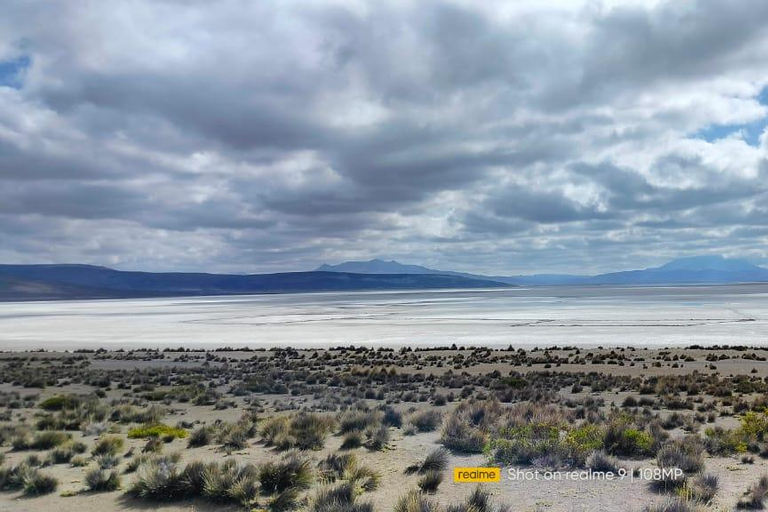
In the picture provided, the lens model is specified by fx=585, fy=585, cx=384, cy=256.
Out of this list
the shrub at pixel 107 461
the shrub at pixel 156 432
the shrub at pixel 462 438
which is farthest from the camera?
the shrub at pixel 156 432

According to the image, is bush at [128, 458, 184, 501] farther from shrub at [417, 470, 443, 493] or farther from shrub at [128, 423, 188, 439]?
shrub at [128, 423, 188, 439]

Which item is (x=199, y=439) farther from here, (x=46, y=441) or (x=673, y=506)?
(x=673, y=506)

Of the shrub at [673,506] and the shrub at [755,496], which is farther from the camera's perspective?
the shrub at [755,496]

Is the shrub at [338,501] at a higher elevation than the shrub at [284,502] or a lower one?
higher

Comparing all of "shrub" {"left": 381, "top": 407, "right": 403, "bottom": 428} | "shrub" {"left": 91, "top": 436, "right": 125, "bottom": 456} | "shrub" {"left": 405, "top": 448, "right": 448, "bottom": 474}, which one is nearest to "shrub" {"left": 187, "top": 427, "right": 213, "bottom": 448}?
"shrub" {"left": 91, "top": 436, "right": 125, "bottom": 456}

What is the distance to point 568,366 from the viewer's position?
30266 millimetres

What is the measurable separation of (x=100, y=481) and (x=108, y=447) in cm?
249

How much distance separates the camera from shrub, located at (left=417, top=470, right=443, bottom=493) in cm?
863

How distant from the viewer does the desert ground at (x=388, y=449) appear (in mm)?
8172

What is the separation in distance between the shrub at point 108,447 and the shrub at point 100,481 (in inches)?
73.9

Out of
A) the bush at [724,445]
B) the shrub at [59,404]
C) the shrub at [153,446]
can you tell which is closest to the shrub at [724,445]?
the bush at [724,445]

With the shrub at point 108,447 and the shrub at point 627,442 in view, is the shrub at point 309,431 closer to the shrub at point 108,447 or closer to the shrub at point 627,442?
the shrub at point 108,447

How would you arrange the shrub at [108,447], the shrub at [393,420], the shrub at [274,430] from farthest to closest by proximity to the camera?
the shrub at [393,420] → the shrub at [274,430] → the shrub at [108,447]

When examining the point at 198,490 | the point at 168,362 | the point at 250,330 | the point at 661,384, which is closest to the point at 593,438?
the point at 198,490
